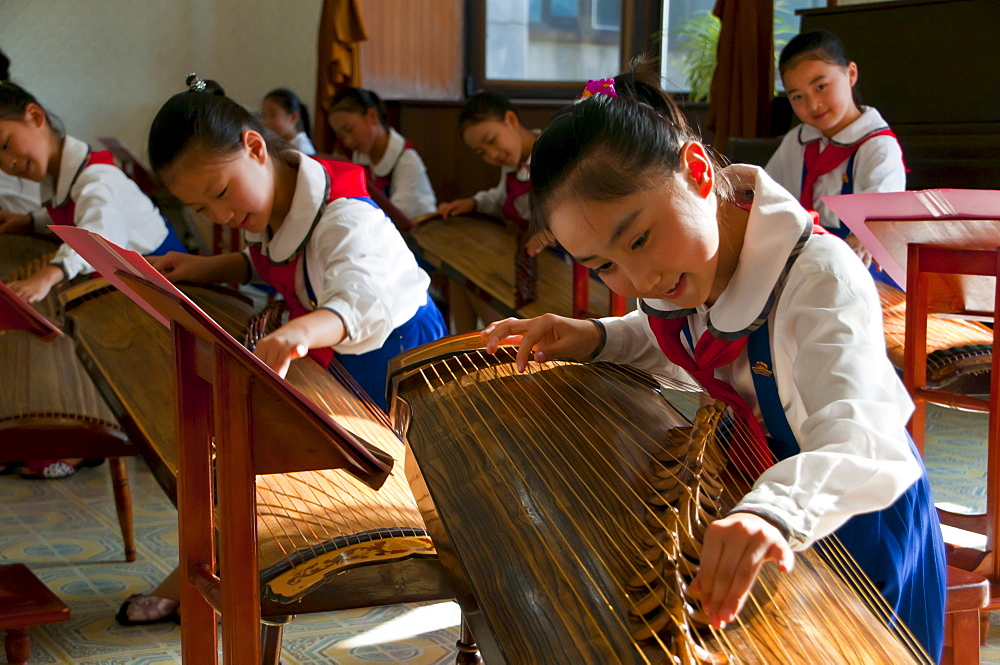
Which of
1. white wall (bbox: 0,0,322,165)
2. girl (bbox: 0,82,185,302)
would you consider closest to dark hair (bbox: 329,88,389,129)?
white wall (bbox: 0,0,322,165)

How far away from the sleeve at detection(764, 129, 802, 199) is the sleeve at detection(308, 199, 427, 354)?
6.54 ft

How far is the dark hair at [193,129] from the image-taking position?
200cm

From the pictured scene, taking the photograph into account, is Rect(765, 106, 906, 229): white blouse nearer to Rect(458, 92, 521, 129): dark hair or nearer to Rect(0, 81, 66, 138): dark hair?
Rect(458, 92, 521, 129): dark hair

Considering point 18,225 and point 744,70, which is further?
point 744,70

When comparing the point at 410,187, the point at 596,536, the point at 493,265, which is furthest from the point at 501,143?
the point at 596,536

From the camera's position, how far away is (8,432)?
236cm

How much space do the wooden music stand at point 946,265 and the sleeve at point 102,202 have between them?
7.26 feet

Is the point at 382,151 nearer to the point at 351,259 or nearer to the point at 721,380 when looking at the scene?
the point at 351,259

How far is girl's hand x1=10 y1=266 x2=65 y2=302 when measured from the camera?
2666mm

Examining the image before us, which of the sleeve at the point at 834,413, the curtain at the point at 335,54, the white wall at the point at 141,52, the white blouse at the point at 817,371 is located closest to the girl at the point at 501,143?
the curtain at the point at 335,54

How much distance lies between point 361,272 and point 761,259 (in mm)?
1063

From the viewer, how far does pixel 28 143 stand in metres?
3.20

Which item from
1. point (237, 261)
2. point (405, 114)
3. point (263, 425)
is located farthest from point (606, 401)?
point (405, 114)

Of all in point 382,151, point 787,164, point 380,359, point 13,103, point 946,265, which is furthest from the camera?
point 382,151
